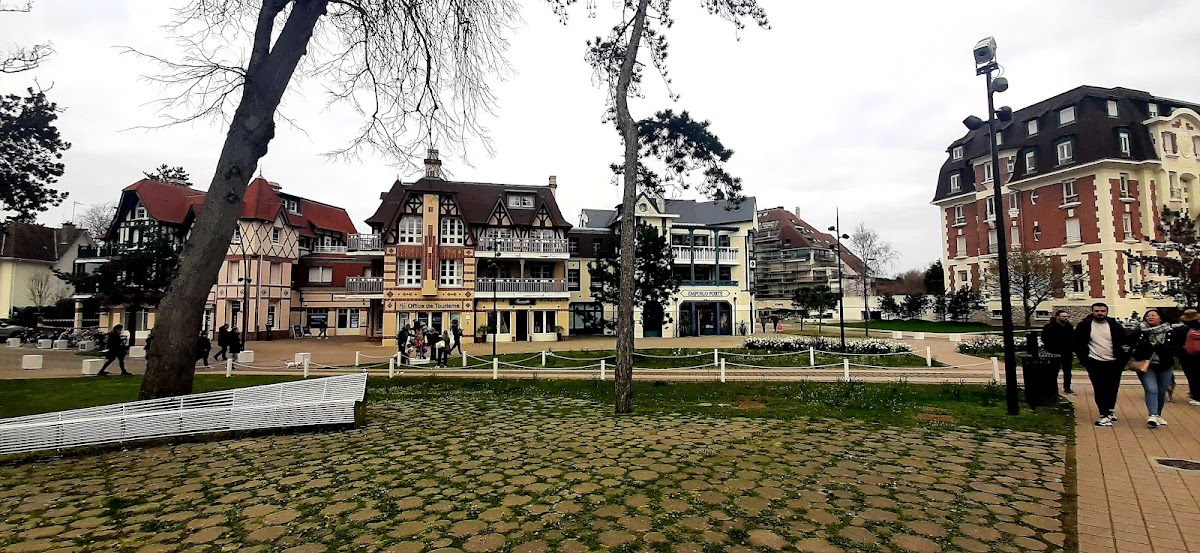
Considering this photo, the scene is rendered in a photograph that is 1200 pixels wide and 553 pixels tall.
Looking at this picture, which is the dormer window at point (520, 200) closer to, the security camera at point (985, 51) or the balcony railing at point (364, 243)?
the balcony railing at point (364, 243)

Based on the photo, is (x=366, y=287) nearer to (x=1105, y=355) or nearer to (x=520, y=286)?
(x=520, y=286)

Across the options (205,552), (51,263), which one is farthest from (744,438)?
(51,263)

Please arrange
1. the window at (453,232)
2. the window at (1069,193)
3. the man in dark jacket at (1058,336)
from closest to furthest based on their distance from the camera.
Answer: the man in dark jacket at (1058,336), the window at (453,232), the window at (1069,193)

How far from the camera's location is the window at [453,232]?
32.8m

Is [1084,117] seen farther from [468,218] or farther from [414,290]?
[414,290]

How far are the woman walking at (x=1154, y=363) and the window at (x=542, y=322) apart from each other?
28.8 m

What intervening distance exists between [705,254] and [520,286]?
14.6 m

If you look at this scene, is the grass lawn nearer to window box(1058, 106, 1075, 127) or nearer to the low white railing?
the low white railing

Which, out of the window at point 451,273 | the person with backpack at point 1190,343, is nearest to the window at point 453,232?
the window at point 451,273

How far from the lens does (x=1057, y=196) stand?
37031 millimetres

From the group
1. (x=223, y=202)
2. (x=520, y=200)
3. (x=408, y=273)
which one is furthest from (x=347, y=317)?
(x=223, y=202)

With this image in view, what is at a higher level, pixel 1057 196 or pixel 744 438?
pixel 1057 196

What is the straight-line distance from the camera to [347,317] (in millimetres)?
43031

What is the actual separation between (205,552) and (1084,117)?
49.6m
